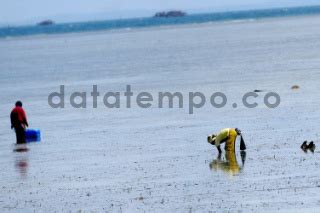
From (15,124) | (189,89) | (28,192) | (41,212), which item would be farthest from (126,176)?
(189,89)

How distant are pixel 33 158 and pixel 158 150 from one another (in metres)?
3.74

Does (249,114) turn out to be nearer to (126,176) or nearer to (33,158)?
(33,158)

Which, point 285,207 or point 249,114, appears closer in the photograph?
point 285,207

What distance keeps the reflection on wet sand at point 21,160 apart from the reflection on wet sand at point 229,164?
194 inches

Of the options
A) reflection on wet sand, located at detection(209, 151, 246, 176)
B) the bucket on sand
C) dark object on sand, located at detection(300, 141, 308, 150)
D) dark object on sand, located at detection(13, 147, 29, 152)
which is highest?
dark object on sand, located at detection(300, 141, 308, 150)

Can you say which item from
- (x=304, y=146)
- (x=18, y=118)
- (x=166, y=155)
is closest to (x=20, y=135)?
(x=18, y=118)

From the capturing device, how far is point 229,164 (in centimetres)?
2561

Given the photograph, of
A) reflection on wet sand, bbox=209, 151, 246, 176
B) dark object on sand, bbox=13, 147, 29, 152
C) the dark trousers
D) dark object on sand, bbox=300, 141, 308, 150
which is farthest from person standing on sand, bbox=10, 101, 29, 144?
dark object on sand, bbox=300, 141, 308, 150

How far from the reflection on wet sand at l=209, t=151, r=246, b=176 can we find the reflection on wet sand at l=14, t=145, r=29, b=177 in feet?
16.2

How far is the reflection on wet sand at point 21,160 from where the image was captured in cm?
2702

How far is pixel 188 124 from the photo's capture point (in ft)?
116

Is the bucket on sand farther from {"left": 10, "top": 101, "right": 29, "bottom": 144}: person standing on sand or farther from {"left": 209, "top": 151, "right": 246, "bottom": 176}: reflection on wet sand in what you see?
{"left": 209, "top": 151, "right": 246, "bottom": 176}: reflection on wet sand

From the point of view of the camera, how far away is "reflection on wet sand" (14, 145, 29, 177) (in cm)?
2702

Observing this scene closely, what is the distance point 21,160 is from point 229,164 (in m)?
6.87
